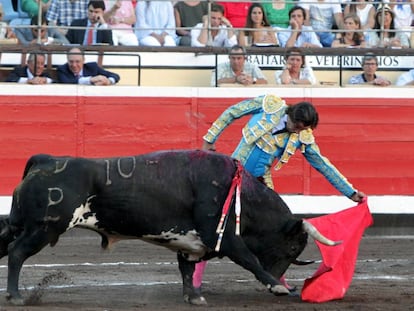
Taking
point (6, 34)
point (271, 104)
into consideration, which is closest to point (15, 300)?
point (271, 104)

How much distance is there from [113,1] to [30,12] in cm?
81

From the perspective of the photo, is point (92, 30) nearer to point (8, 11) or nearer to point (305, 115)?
point (8, 11)

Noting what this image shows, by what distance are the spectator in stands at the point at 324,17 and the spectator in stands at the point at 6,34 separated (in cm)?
296

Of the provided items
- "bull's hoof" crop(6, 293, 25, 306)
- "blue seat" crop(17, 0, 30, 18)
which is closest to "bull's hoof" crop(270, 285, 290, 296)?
"bull's hoof" crop(6, 293, 25, 306)

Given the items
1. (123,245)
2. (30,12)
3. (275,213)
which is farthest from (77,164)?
(30,12)

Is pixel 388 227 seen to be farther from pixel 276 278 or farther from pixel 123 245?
pixel 276 278

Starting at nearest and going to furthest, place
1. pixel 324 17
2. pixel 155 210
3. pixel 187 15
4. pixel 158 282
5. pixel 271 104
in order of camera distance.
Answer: pixel 155 210 → pixel 271 104 → pixel 158 282 → pixel 187 15 → pixel 324 17

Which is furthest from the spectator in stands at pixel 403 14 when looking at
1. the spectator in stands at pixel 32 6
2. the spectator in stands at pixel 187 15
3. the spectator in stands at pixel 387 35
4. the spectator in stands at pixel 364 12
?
the spectator in stands at pixel 32 6

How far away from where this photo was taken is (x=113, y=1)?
1088cm

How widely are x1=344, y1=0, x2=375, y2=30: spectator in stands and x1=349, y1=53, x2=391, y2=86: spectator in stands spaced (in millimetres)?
602

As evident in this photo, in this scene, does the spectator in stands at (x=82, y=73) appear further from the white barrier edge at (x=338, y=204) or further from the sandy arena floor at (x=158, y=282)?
the white barrier edge at (x=338, y=204)

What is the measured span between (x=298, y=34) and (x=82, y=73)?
2298 millimetres

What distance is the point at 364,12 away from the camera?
11.4 meters

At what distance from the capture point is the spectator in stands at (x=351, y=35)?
1116cm
